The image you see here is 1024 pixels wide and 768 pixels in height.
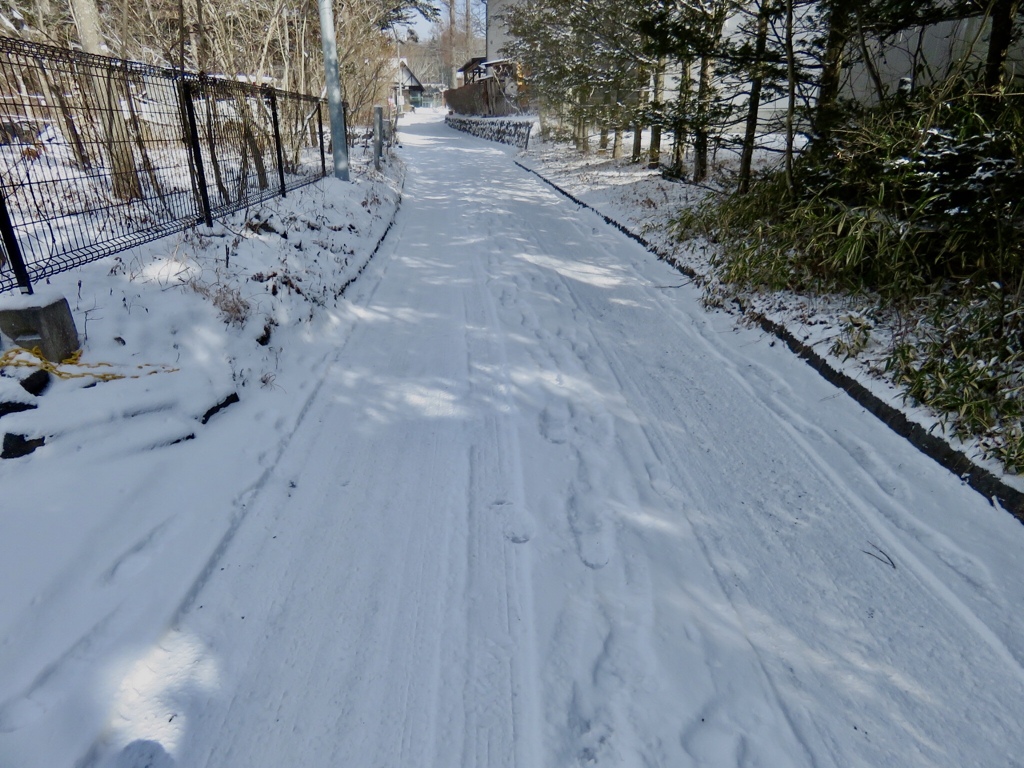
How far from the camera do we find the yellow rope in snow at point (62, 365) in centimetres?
293

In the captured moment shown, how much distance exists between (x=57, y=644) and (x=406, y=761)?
4.35ft

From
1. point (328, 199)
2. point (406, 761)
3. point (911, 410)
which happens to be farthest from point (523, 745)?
point (328, 199)

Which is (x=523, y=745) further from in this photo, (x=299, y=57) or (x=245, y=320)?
(x=299, y=57)

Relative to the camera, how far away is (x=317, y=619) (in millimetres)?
2252

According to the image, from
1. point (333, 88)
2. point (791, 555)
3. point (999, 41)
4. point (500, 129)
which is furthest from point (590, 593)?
point (500, 129)

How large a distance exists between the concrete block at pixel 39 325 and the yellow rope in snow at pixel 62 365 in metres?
0.04

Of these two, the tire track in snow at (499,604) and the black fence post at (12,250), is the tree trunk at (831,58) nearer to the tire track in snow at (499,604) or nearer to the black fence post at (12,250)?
the tire track in snow at (499,604)

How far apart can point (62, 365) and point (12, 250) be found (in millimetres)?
702

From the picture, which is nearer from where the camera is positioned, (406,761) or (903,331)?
(406,761)

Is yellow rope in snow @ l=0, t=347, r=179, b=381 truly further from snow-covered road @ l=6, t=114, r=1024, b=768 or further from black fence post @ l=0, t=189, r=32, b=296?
snow-covered road @ l=6, t=114, r=1024, b=768

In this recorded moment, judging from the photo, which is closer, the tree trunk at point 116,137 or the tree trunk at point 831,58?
the tree trunk at point 116,137

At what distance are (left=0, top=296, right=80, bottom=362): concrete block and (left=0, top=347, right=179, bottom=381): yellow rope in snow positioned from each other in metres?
0.04

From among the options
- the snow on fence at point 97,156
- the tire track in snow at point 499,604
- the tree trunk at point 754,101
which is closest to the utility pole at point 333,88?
the snow on fence at point 97,156

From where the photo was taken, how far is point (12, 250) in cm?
317
